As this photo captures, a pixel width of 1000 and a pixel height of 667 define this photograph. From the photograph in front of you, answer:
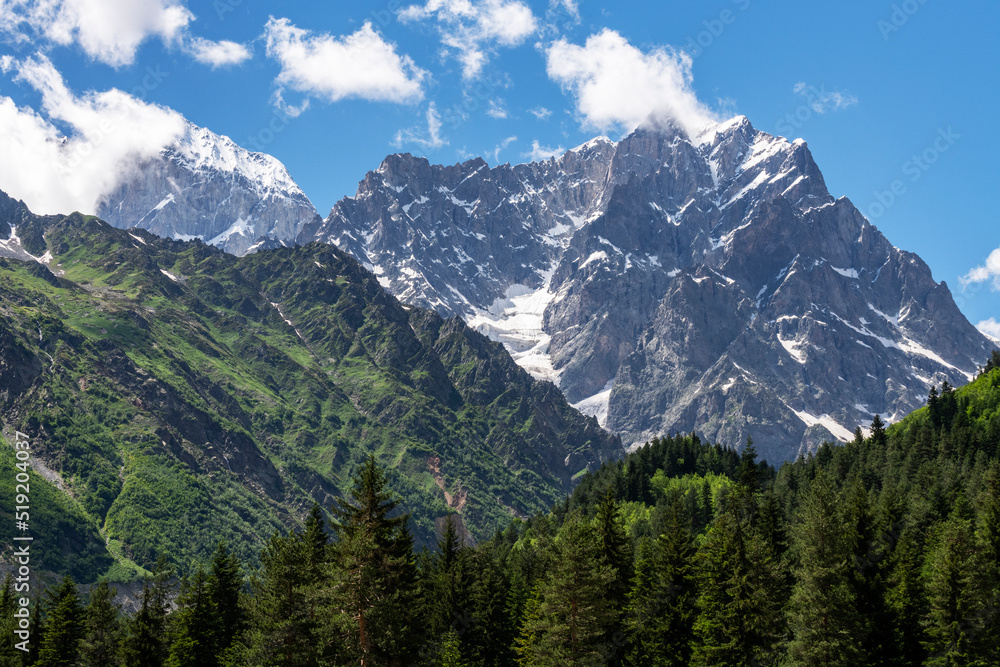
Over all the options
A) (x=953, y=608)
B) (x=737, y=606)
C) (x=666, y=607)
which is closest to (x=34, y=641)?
(x=666, y=607)

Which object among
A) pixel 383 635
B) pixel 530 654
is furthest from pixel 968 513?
pixel 383 635

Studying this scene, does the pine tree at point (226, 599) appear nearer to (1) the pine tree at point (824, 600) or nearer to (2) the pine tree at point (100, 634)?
(2) the pine tree at point (100, 634)

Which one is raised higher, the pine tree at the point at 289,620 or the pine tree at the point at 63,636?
the pine tree at the point at 289,620

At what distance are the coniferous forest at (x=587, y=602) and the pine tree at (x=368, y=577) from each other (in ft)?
0.41

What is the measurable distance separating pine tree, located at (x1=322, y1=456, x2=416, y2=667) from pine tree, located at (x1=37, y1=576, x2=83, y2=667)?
34548 mm

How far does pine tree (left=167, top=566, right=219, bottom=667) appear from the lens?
227 ft

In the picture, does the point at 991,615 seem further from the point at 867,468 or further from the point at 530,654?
the point at 867,468

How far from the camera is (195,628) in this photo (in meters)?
70.8

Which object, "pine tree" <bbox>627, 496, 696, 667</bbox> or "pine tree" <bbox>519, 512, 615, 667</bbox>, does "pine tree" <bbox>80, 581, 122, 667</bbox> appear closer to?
"pine tree" <bbox>519, 512, 615, 667</bbox>

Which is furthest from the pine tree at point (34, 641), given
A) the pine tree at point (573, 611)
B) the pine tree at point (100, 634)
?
the pine tree at point (573, 611)

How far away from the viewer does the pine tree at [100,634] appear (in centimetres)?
7375

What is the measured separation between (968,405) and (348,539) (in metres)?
183

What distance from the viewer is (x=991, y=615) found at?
6331cm

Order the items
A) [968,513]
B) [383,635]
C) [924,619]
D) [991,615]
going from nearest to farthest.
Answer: [383,635], [991,615], [924,619], [968,513]
